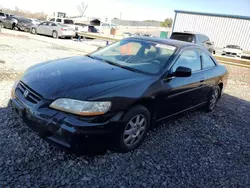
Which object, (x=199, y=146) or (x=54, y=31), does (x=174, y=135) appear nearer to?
(x=199, y=146)

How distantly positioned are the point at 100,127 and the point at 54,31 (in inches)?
743

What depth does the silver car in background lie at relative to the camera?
63.2ft

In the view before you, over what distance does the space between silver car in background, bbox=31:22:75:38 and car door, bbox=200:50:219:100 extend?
1670 centimetres

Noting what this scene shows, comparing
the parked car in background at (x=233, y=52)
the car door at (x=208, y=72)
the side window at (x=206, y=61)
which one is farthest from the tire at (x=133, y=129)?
the parked car in background at (x=233, y=52)

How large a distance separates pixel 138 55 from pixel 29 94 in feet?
6.27

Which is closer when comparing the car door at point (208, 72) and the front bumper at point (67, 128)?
the front bumper at point (67, 128)

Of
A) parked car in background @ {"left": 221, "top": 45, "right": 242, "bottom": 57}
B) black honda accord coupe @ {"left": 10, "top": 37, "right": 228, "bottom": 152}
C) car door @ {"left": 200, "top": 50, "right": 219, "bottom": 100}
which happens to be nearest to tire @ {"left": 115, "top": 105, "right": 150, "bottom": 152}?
black honda accord coupe @ {"left": 10, "top": 37, "right": 228, "bottom": 152}

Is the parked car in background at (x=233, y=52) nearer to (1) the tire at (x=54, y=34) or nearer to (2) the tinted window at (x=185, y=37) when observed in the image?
(2) the tinted window at (x=185, y=37)

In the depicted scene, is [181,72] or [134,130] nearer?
[134,130]

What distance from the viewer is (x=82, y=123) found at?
2.45 meters

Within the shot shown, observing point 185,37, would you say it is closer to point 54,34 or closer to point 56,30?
point 56,30

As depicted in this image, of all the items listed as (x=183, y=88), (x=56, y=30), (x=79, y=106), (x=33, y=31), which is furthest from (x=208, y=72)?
(x=33, y=31)

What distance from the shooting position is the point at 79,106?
2482mm

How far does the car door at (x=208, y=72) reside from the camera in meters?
4.46
